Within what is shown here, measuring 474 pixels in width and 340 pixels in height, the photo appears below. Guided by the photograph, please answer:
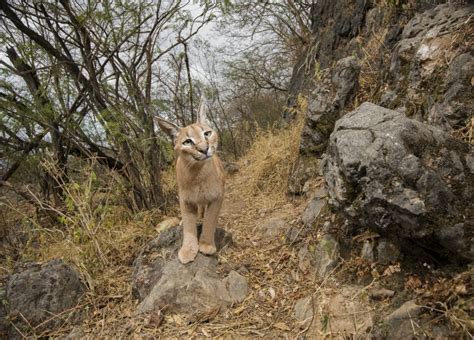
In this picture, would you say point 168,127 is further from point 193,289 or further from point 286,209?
point 286,209

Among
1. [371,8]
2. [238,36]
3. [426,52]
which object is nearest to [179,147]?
[426,52]

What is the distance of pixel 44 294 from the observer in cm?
284

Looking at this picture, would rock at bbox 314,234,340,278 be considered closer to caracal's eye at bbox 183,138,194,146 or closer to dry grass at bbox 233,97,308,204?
caracal's eye at bbox 183,138,194,146

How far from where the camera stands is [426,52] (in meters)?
3.05

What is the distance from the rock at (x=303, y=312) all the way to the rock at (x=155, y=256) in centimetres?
102

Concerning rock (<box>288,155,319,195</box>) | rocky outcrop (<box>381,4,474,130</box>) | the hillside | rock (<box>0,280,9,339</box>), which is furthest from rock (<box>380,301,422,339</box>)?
rock (<box>0,280,9,339</box>)

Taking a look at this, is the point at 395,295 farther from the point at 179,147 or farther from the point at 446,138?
the point at 179,147

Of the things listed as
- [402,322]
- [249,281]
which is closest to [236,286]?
[249,281]

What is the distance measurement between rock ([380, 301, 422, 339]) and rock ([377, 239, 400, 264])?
34cm

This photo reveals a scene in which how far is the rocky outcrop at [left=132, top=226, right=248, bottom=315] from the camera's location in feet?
8.51

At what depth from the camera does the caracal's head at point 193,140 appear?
2.65m

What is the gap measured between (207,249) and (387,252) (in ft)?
4.77

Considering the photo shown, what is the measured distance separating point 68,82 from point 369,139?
13.7 ft

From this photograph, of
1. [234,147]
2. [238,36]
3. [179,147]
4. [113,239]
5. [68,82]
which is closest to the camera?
[179,147]
